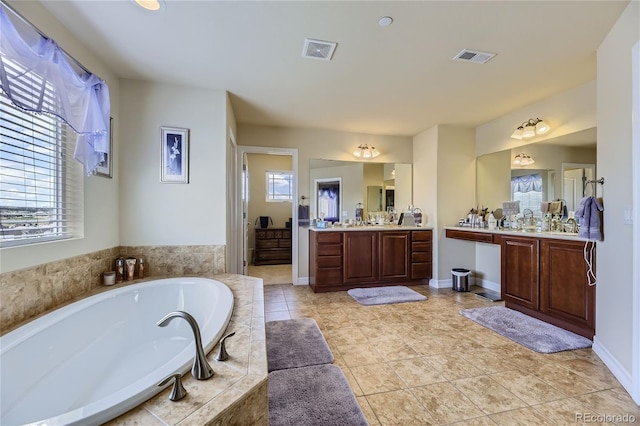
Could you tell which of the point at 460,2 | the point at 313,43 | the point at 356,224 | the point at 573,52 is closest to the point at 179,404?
the point at 313,43

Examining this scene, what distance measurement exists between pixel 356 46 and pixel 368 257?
2.79 m

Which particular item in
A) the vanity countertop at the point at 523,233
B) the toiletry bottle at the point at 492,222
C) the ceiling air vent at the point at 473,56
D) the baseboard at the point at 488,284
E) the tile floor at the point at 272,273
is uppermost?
the ceiling air vent at the point at 473,56

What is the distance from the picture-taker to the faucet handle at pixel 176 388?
912 mm

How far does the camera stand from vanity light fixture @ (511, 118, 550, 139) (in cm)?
317

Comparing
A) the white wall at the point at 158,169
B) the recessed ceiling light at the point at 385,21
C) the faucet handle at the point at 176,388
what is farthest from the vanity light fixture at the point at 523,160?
the faucet handle at the point at 176,388

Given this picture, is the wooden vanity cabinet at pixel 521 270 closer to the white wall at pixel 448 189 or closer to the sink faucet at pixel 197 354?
the white wall at pixel 448 189

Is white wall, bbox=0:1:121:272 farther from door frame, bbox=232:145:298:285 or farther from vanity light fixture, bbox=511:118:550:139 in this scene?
vanity light fixture, bbox=511:118:550:139

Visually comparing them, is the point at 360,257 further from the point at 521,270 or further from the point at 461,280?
the point at 521,270

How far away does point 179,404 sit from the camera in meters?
0.89

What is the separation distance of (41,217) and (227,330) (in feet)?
4.81

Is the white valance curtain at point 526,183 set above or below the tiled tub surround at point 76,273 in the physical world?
above

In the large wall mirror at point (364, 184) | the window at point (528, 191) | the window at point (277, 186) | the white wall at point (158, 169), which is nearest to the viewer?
the white wall at point (158, 169)

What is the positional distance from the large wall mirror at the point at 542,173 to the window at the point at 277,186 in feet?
13.5

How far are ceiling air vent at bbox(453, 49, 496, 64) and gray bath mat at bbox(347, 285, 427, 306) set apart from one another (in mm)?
2695
